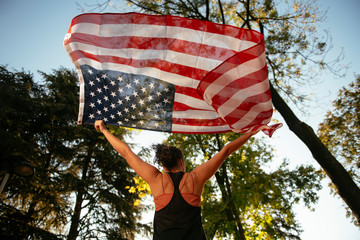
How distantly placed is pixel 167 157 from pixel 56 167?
14708 millimetres

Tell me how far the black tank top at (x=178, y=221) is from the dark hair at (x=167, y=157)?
1.27 feet

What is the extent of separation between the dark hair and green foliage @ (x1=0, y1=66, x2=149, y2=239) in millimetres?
7024

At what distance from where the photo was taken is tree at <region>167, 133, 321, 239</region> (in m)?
9.25

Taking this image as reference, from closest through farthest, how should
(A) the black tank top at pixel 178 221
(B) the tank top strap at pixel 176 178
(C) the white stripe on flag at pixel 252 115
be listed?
1. (A) the black tank top at pixel 178 221
2. (B) the tank top strap at pixel 176 178
3. (C) the white stripe on flag at pixel 252 115

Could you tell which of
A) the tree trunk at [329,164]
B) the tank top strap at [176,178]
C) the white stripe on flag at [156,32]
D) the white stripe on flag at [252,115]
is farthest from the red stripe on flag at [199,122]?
the tree trunk at [329,164]

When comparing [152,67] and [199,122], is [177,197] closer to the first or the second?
[199,122]

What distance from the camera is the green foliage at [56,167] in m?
10.3

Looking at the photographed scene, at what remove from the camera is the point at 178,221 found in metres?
1.68

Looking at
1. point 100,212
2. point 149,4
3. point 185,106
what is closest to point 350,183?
point 185,106

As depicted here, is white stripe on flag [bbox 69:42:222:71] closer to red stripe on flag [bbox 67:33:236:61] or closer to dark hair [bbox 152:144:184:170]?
red stripe on flag [bbox 67:33:236:61]

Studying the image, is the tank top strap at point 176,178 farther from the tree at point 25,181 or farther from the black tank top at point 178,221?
the tree at point 25,181

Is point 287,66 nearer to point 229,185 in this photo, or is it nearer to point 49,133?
point 229,185

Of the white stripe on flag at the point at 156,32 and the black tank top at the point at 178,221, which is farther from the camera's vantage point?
the white stripe on flag at the point at 156,32

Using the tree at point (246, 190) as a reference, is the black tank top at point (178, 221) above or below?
below
